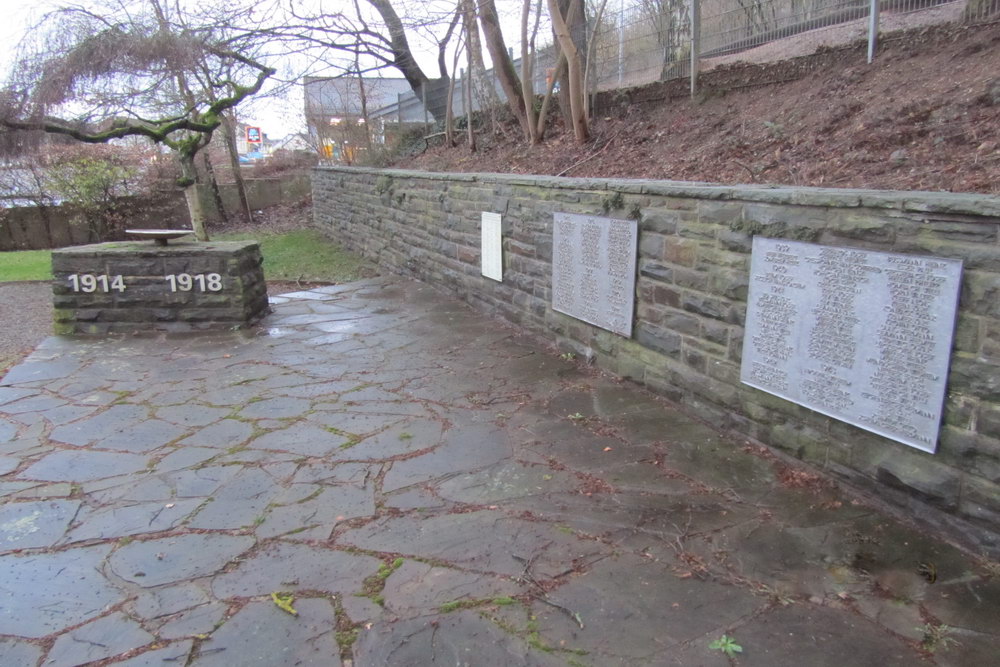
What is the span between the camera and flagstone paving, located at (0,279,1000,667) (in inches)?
88.5

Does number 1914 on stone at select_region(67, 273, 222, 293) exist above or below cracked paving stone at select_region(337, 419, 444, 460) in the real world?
above

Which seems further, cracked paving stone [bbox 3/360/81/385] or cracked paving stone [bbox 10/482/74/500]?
cracked paving stone [bbox 3/360/81/385]

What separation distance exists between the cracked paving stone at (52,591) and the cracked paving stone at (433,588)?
1.05 m

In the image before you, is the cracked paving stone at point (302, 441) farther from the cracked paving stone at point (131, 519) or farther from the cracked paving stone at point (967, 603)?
the cracked paving stone at point (967, 603)

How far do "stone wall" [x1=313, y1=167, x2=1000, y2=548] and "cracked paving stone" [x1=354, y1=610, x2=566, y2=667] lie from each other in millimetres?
1757

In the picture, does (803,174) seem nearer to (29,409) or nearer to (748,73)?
(748,73)

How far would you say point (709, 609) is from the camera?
2.37 meters

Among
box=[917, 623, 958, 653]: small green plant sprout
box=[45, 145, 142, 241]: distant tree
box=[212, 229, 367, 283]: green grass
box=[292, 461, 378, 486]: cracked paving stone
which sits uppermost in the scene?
box=[45, 145, 142, 241]: distant tree

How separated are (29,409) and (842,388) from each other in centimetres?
491

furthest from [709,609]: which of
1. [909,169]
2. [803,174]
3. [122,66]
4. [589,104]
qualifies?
[122,66]

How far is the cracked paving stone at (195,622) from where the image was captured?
231 cm

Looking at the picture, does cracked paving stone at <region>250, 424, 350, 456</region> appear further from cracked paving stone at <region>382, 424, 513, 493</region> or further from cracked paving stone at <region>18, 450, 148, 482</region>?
cracked paving stone at <region>18, 450, 148, 482</region>

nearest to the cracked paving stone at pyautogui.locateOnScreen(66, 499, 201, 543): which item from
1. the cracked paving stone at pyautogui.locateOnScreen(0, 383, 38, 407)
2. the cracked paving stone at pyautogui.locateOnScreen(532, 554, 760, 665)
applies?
the cracked paving stone at pyautogui.locateOnScreen(532, 554, 760, 665)

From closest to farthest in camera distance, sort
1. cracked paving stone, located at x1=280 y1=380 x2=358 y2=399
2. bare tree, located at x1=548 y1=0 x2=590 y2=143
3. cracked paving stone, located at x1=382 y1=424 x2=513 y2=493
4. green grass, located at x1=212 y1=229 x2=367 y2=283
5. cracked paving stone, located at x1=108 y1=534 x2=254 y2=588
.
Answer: cracked paving stone, located at x1=108 y1=534 x2=254 y2=588, cracked paving stone, located at x1=382 y1=424 x2=513 y2=493, cracked paving stone, located at x1=280 y1=380 x2=358 y2=399, bare tree, located at x1=548 y1=0 x2=590 y2=143, green grass, located at x1=212 y1=229 x2=367 y2=283
